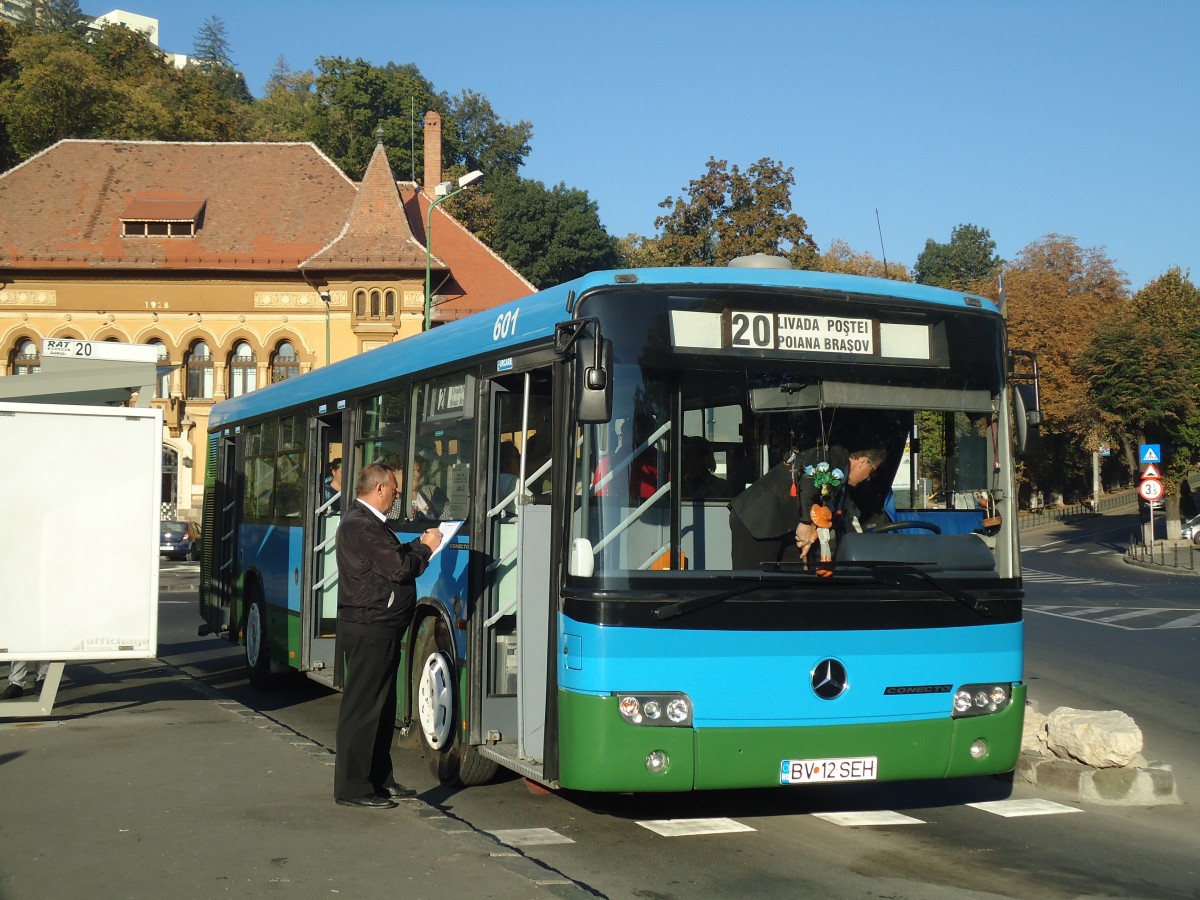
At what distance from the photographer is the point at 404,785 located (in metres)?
9.37

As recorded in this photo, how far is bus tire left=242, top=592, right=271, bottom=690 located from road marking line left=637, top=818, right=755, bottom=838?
7250 mm

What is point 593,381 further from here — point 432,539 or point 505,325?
point 505,325

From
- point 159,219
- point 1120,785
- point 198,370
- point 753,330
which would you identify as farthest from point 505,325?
point 159,219

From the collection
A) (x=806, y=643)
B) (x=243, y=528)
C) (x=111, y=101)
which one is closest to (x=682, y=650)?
(x=806, y=643)

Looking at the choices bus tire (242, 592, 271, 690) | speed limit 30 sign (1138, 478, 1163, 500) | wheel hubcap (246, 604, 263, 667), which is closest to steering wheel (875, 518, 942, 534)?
bus tire (242, 592, 271, 690)

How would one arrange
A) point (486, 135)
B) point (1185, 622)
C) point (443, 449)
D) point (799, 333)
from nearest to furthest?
point (799, 333) → point (443, 449) → point (1185, 622) → point (486, 135)

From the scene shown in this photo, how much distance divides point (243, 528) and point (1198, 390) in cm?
5188

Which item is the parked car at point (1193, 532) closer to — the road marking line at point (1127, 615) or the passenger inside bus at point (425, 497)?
the road marking line at point (1127, 615)

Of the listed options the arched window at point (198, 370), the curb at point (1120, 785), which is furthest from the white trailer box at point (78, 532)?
the arched window at point (198, 370)

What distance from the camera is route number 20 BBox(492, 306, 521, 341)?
8.89 meters

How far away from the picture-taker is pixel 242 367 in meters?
58.4

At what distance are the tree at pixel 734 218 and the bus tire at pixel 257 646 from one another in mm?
50714

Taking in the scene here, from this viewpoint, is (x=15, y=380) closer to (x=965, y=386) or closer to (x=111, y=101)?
(x=965, y=386)

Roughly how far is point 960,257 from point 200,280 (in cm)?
10634
